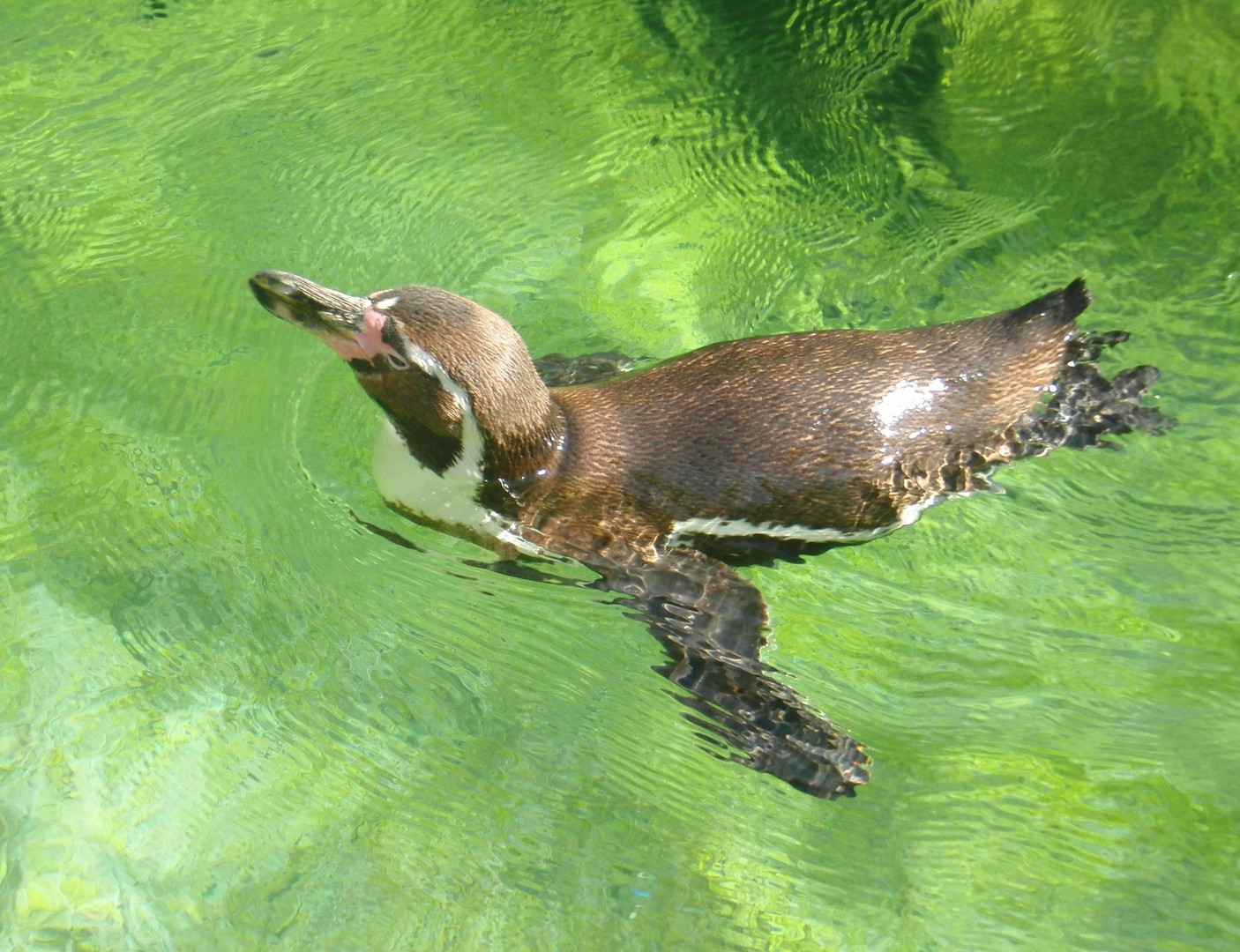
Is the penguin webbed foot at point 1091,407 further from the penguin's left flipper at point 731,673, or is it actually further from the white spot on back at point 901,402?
the penguin's left flipper at point 731,673

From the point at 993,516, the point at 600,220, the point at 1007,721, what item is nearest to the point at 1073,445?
the point at 993,516

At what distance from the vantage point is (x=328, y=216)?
4.40 m

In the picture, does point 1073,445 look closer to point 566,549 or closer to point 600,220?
point 566,549

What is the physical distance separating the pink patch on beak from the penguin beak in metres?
0.01

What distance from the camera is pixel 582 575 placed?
11.0ft

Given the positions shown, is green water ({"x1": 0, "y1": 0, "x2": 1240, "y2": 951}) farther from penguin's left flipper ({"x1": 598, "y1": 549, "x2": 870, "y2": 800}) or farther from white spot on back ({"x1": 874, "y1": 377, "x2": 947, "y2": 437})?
white spot on back ({"x1": 874, "y1": 377, "x2": 947, "y2": 437})

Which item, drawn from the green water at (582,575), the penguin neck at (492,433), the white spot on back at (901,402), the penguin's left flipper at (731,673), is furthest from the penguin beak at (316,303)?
the white spot on back at (901,402)

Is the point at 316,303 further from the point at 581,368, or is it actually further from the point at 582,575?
the point at 581,368

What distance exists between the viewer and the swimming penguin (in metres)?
3.04

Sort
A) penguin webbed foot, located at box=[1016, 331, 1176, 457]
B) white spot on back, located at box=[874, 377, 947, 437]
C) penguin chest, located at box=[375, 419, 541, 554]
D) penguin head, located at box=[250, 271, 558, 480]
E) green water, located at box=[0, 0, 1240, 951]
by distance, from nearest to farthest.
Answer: green water, located at box=[0, 0, 1240, 951]
penguin head, located at box=[250, 271, 558, 480]
white spot on back, located at box=[874, 377, 947, 437]
penguin chest, located at box=[375, 419, 541, 554]
penguin webbed foot, located at box=[1016, 331, 1176, 457]

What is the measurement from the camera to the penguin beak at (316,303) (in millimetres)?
3027

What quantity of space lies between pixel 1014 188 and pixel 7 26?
4.15 metres

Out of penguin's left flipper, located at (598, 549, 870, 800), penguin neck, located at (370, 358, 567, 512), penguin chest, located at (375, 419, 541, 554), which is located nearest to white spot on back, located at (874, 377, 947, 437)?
penguin's left flipper, located at (598, 549, 870, 800)

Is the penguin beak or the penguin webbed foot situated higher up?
the penguin webbed foot
